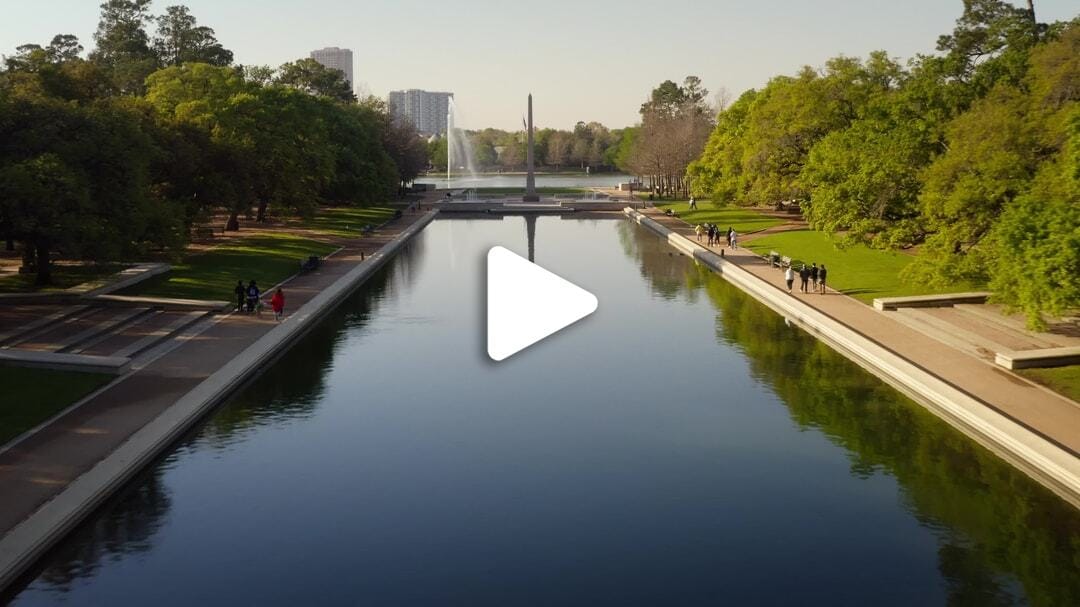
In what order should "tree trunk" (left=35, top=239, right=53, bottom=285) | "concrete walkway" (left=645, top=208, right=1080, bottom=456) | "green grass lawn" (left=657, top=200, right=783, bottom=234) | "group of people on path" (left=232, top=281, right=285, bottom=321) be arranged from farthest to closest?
1. "green grass lawn" (left=657, top=200, right=783, bottom=234)
2. "tree trunk" (left=35, top=239, right=53, bottom=285)
3. "group of people on path" (left=232, top=281, right=285, bottom=321)
4. "concrete walkway" (left=645, top=208, right=1080, bottom=456)

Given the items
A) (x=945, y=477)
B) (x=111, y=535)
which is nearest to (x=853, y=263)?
(x=945, y=477)

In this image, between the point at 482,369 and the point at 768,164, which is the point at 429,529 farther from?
the point at 768,164

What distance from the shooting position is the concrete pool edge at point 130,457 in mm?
16594

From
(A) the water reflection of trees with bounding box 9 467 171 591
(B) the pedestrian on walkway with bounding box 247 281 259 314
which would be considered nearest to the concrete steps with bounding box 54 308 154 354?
(B) the pedestrian on walkway with bounding box 247 281 259 314

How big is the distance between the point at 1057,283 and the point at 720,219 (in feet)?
205

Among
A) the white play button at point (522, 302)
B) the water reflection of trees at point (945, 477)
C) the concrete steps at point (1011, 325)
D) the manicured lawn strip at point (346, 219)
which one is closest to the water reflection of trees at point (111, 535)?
the white play button at point (522, 302)

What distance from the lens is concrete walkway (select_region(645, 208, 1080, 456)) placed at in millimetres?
23172

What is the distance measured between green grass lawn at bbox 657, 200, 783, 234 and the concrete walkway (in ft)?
110

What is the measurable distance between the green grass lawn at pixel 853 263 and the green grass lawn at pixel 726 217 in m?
8.35

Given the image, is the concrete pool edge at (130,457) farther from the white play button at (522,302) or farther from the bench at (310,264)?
the bench at (310,264)

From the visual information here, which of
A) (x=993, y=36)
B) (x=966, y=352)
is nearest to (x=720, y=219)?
(x=993, y=36)

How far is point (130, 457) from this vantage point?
68.7 ft

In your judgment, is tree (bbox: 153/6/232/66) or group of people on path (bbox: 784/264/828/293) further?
tree (bbox: 153/6/232/66)

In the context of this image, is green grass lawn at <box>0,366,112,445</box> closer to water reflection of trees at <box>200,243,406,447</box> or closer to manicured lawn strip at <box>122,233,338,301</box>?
water reflection of trees at <box>200,243,406,447</box>
